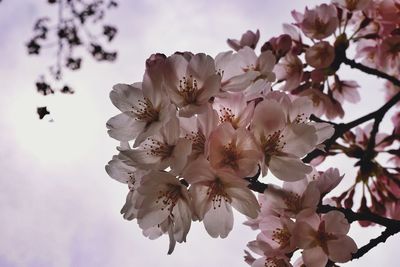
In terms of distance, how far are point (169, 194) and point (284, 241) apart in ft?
1.32

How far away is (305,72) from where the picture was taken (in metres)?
2.38

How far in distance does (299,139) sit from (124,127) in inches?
19.8

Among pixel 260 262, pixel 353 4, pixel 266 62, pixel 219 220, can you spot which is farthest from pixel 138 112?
pixel 353 4

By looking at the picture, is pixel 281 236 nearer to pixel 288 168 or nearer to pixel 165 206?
pixel 288 168

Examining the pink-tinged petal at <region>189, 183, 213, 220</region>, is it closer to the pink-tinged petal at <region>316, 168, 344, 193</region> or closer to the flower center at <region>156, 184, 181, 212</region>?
the flower center at <region>156, 184, 181, 212</region>

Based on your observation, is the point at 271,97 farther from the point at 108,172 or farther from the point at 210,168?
the point at 108,172

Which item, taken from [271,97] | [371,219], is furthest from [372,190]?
[271,97]

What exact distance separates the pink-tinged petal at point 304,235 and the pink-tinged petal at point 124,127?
513 mm

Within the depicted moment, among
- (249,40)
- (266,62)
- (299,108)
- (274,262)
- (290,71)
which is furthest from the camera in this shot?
(249,40)

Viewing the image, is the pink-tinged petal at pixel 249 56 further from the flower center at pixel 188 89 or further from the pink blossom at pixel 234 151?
the pink blossom at pixel 234 151

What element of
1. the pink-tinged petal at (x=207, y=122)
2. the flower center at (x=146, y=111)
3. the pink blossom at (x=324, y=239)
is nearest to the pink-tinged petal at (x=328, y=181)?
the pink blossom at (x=324, y=239)

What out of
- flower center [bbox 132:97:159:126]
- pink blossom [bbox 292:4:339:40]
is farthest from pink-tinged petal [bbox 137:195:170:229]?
pink blossom [bbox 292:4:339:40]

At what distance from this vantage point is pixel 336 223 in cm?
144

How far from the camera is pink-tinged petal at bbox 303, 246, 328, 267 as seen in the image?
1431 millimetres
